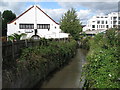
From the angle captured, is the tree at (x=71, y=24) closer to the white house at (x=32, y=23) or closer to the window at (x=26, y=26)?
the white house at (x=32, y=23)

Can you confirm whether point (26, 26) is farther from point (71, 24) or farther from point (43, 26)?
point (71, 24)

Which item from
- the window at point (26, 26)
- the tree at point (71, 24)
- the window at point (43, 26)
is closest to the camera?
the window at point (26, 26)

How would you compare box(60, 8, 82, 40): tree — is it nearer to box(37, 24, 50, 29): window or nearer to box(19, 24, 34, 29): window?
box(37, 24, 50, 29): window

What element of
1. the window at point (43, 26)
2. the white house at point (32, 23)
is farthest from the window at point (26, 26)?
the window at point (43, 26)

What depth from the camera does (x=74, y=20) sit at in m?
28.5

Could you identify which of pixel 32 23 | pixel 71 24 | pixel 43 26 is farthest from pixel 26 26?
pixel 71 24

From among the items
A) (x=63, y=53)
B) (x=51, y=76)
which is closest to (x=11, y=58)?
(x=51, y=76)

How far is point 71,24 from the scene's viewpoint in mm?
27047

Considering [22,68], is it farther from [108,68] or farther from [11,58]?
[108,68]

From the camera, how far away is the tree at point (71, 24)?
26845mm

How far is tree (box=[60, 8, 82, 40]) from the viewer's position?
26.8 m

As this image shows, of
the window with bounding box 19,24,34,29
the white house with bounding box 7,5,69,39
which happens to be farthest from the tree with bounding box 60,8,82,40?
the window with bounding box 19,24,34,29

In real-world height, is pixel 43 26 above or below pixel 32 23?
below

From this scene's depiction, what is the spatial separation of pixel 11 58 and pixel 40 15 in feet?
62.5
